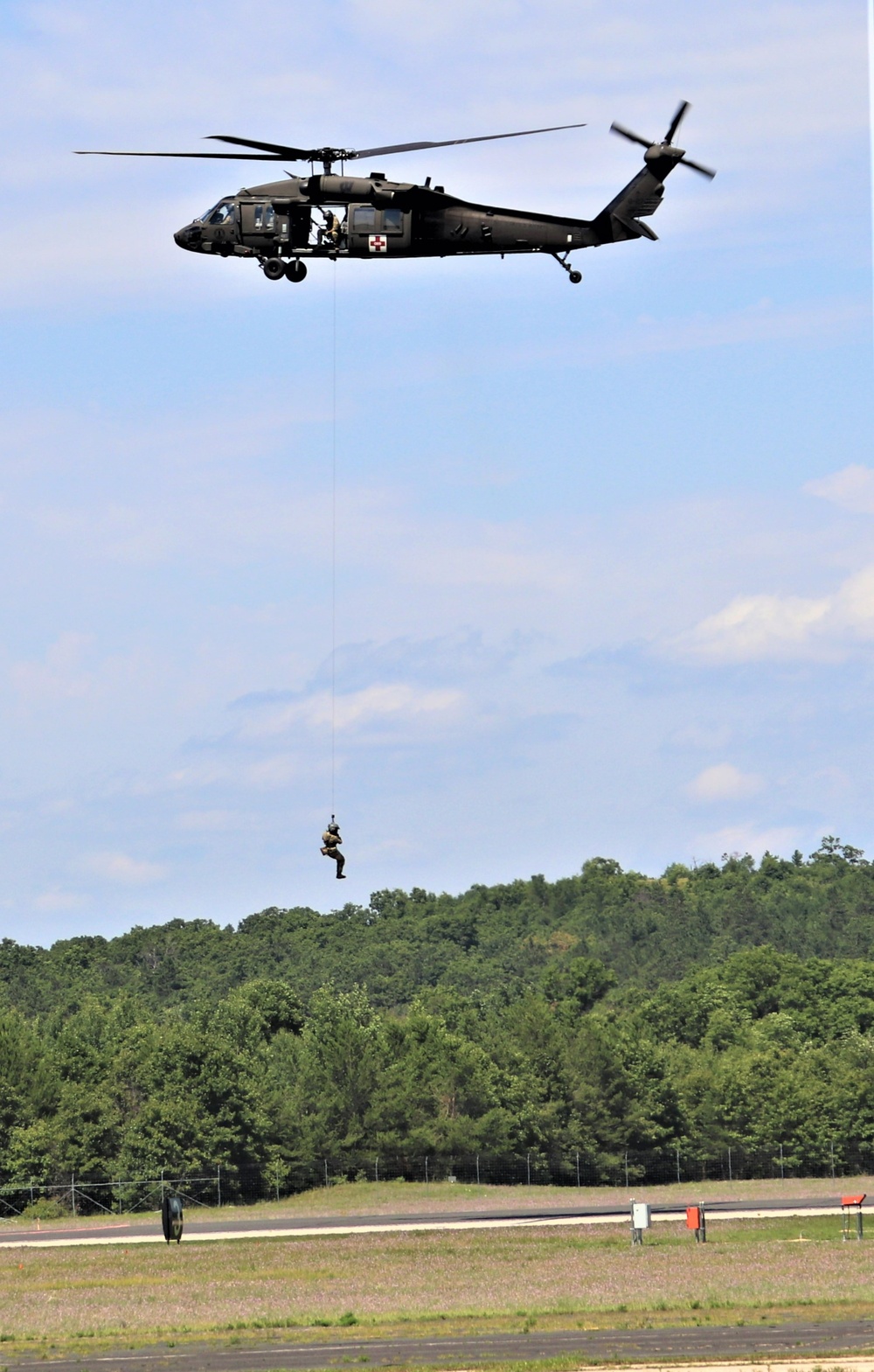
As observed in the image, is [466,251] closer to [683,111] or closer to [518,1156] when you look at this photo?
[683,111]

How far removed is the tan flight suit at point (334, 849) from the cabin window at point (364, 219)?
16143 millimetres

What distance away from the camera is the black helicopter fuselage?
4797 cm

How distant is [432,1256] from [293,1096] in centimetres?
5019

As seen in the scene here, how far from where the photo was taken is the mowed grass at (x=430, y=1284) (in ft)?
151

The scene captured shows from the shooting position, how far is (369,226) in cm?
4788

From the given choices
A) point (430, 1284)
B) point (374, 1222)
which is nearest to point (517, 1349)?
point (430, 1284)

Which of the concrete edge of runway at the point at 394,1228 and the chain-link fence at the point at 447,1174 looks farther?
the chain-link fence at the point at 447,1174

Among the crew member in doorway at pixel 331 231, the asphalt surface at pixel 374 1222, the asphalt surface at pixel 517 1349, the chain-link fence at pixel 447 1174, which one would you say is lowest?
the asphalt surface at pixel 517 1349

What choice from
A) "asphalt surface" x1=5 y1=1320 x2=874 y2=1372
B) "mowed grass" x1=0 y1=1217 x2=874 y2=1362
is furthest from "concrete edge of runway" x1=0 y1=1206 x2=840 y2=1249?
"asphalt surface" x1=5 y1=1320 x2=874 y2=1372

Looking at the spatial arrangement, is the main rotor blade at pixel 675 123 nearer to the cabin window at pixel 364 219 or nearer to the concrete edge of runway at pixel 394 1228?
the cabin window at pixel 364 219

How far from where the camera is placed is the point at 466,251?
49.2 metres

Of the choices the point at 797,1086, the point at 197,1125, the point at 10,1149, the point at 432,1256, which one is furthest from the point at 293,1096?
the point at 432,1256

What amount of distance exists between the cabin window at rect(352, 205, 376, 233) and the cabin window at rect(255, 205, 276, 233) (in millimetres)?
2328

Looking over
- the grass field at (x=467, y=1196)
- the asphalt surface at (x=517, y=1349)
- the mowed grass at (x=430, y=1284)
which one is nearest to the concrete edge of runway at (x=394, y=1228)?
the mowed grass at (x=430, y=1284)
